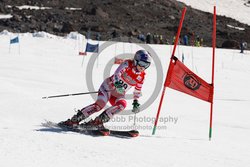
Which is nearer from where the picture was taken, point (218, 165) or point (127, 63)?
point (218, 165)

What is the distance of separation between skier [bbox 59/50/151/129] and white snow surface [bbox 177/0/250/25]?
59138 millimetres

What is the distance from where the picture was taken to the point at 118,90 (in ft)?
25.9

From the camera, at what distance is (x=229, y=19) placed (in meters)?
63.7

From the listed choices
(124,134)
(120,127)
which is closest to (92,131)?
(124,134)

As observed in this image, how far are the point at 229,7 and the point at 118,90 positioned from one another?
6546cm

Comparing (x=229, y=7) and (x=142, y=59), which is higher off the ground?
(x=229, y=7)

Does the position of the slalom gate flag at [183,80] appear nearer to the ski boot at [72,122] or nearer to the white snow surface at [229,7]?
the ski boot at [72,122]

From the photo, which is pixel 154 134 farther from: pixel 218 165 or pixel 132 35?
pixel 132 35

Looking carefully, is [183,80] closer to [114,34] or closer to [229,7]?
[114,34]

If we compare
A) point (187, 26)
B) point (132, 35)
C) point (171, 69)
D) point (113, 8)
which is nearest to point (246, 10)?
point (187, 26)

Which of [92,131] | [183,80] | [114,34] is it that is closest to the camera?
[92,131]

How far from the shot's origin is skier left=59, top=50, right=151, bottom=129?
766cm

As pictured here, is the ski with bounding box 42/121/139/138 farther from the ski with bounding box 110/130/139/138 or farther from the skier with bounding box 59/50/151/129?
the skier with bounding box 59/50/151/129

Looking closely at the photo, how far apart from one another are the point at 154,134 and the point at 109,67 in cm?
1488
